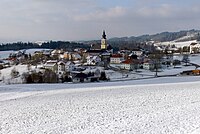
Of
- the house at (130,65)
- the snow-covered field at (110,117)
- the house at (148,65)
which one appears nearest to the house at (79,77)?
the house at (130,65)

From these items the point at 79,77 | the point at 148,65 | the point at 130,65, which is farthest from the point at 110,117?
the point at 148,65

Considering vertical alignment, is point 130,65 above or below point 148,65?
above

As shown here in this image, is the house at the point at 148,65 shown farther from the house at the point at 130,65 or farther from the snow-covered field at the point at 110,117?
the snow-covered field at the point at 110,117

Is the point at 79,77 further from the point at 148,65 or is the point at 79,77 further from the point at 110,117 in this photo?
the point at 110,117

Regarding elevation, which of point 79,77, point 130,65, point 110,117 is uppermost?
point 110,117

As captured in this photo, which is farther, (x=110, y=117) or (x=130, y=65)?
(x=130, y=65)

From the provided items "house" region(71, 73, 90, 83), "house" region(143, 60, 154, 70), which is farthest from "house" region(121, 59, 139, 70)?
"house" region(71, 73, 90, 83)

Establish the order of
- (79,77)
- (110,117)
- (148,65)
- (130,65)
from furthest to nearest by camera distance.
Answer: (148,65) → (130,65) → (79,77) → (110,117)

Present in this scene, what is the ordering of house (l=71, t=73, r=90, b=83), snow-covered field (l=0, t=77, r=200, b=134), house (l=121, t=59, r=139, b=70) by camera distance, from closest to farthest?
snow-covered field (l=0, t=77, r=200, b=134)
house (l=71, t=73, r=90, b=83)
house (l=121, t=59, r=139, b=70)

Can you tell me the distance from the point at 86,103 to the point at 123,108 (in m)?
3.00

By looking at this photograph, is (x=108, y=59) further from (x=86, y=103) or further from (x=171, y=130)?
(x=171, y=130)

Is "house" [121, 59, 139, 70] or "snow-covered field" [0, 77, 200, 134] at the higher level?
"snow-covered field" [0, 77, 200, 134]

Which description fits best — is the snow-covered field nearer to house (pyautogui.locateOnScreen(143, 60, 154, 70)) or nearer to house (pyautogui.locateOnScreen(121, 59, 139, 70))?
house (pyautogui.locateOnScreen(121, 59, 139, 70))

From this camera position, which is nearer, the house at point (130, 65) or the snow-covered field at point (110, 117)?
the snow-covered field at point (110, 117)
